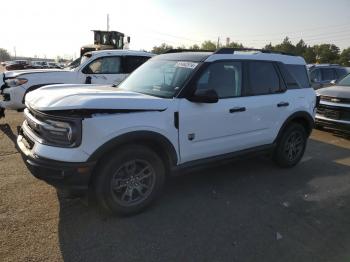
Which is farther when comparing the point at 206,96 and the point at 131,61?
the point at 131,61

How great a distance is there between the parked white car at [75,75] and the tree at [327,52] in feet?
217

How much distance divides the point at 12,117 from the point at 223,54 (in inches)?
269

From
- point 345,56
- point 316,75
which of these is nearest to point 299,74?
point 316,75

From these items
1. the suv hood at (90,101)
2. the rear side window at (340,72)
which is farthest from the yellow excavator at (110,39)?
the suv hood at (90,101)

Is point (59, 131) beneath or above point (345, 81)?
beneath

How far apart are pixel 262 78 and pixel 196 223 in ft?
8.23

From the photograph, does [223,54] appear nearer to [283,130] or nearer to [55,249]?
[283,130]

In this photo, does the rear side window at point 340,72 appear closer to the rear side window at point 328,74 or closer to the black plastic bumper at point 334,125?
the rear side window at point 328,74

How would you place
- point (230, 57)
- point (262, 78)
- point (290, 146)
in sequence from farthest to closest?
point (290, 146) < point (262, 78) < point (230, 57)

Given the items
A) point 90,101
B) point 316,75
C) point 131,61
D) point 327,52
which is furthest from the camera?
point 327,52

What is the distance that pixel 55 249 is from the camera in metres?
3.19

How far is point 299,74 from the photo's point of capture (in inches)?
232

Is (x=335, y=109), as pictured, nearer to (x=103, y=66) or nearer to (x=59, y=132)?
(x=103, y=66)

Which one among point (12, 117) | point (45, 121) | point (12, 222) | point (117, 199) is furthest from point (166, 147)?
point (12, 117)
